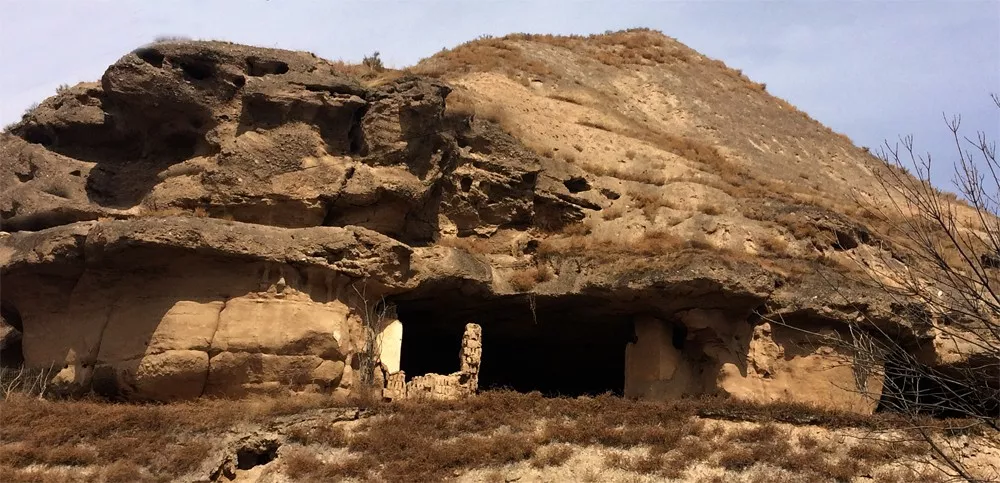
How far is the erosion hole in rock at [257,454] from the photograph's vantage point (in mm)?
12992

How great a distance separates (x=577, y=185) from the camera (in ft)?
66.2

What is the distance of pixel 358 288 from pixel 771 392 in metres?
7.47

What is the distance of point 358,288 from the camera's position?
631 inches

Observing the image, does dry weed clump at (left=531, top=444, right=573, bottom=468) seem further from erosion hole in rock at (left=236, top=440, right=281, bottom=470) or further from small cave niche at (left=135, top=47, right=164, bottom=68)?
small cave niche at (left=135, top=47, right=164, bottom=68)

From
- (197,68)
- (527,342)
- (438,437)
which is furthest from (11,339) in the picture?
(527,342)

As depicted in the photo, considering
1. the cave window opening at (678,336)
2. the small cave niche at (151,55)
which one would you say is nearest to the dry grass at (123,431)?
the small cave niche at (151,55)

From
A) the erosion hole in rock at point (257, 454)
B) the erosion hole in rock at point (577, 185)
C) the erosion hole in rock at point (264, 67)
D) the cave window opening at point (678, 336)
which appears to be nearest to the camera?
the erosion hole in rock at point (257, 454)

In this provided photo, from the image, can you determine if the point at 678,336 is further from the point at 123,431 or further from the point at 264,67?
the point at 123,431

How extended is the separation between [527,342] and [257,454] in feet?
27.0

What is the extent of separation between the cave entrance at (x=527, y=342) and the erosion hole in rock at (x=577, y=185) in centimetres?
312

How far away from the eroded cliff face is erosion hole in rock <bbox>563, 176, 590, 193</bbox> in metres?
0.20

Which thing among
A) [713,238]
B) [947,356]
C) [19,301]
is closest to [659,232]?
[713,238]

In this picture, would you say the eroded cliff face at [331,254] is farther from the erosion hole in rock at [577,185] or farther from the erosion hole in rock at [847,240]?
the erosion hole in rock at [577,185]

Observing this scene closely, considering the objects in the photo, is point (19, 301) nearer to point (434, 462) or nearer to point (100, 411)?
point (100, 411)
